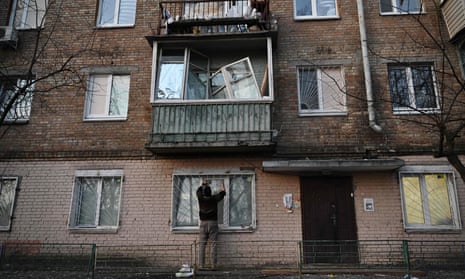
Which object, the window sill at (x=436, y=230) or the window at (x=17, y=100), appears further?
the window at (x=17, y=100)

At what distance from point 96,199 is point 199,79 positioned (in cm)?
432

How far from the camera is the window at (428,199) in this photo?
882 cm

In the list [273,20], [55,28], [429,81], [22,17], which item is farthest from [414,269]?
[22,17]

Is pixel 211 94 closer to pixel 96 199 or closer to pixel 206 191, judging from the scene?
pixel 206 191

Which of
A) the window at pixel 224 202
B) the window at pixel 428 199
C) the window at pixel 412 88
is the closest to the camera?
the window at pixel 428 199

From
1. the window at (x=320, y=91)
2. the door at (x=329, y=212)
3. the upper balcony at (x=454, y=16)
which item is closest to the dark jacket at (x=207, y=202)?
the door at (x=329, y=212)

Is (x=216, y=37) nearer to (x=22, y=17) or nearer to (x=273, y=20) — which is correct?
(x=273, y=20)

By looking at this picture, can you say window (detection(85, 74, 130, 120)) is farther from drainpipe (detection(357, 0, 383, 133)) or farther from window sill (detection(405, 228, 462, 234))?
window sill (detection(405, 228, 462, 234))

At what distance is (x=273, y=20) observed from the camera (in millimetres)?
10211

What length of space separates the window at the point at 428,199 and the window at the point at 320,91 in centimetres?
248

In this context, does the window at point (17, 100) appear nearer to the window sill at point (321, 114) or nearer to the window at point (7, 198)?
the window at point (7, 198)

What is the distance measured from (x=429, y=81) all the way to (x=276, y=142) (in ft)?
14.7

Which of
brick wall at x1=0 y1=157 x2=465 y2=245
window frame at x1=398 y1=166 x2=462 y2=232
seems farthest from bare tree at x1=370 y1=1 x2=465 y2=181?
brick wall at x1=0 y1=157 x2=465 y2=245

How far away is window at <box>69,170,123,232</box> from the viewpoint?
30.7ft
